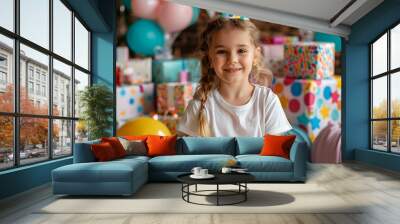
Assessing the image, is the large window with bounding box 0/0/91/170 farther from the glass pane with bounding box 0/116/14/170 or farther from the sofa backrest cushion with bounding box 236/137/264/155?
the sofa backrest cushion with bounding box 236/137/264/155

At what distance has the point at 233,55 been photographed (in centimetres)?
656

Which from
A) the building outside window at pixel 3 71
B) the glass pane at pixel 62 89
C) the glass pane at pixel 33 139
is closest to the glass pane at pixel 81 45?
the glass pane at pixel 62 89

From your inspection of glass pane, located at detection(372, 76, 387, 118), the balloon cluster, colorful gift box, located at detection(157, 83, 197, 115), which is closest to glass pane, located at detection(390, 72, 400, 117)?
glass pane, located at detection(372, 76, 387, 118)

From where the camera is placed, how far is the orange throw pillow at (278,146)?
18.0 ft

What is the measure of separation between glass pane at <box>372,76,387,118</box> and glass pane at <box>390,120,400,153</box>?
1.47 feet

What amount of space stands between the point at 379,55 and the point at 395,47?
0.77 metres

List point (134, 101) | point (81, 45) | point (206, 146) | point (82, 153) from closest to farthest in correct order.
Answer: point (82, 153)
point (206, 146)
point (81, 45)
point (134, 101)

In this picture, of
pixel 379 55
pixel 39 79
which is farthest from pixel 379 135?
pixel 39 79

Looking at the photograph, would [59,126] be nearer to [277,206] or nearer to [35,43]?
[35,43]

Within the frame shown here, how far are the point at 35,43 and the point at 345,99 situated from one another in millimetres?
5827

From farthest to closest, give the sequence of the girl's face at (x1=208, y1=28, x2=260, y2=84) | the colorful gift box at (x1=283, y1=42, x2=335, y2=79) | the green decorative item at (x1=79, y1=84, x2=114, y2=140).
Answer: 1. the colorful gift box at (x1=283, y1=42, x2=335, y2=79)
2. the green decorative item at (x1=79, y1=84, x2=114, y2=140)
3. the girl's face at (x1=208, y1=28, x2=260, y2=84)

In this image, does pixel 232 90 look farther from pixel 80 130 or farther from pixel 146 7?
pixel 80 130

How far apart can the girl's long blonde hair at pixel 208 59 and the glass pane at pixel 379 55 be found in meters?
2.34

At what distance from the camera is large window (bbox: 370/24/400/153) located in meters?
6.84
